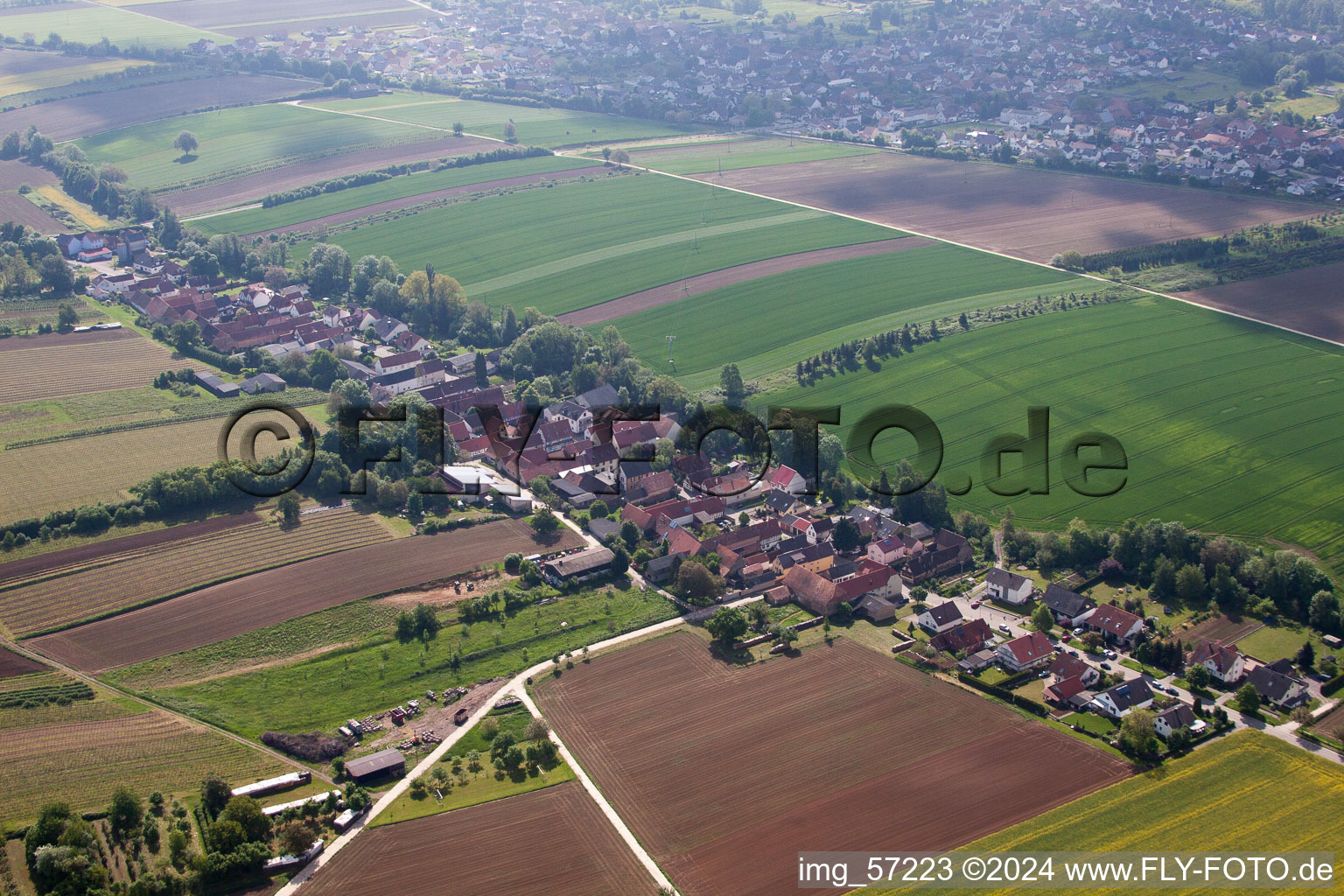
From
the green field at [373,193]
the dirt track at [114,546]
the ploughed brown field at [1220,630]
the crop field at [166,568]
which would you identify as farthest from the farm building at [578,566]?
the green field at [373,193]

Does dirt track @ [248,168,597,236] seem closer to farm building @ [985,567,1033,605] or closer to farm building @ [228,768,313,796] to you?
farm building @ [228,768,313,796]

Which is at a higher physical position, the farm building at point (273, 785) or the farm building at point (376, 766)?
the farm building at point (273, 785)

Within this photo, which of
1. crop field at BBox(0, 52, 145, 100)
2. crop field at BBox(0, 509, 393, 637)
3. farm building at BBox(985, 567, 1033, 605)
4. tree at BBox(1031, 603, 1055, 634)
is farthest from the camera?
crop field at BBox(0, 52, 145, 100)

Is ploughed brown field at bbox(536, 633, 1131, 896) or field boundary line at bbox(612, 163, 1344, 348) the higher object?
field boundary line at bbox(612, 163, 1344, 348)

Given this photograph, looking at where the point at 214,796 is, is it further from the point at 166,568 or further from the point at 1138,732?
the point at 1138,732

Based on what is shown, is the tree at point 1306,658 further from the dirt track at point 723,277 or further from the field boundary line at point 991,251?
the dirt track at point 723,277

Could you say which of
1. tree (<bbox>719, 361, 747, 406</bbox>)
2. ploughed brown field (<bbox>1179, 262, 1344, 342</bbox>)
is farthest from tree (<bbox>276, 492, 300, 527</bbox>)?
ploughed brown field (<bbox>1179, 262, 1344, 342</bbox>)

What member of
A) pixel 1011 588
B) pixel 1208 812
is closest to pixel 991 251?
pixel 1011 588
